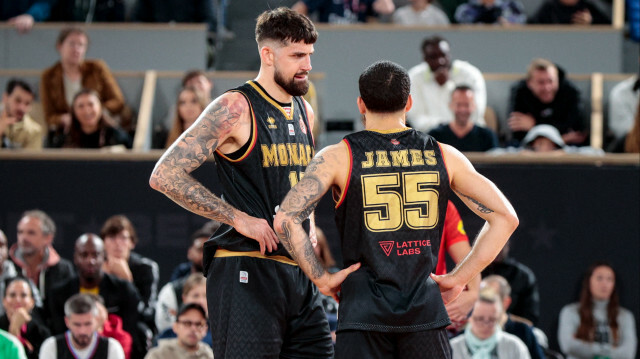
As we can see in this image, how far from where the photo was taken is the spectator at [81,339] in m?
7.72

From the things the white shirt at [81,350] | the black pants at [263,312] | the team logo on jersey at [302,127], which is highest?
the team logo on jersey at [302,127]

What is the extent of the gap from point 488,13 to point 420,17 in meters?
0.80

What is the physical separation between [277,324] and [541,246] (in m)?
4.77

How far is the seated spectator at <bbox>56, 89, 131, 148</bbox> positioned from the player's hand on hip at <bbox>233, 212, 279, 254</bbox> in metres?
5.37

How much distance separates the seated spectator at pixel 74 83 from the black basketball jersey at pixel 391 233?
660 cm

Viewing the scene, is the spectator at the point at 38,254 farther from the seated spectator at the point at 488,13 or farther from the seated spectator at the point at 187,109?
Result: the seated spectator at the point at 488,13

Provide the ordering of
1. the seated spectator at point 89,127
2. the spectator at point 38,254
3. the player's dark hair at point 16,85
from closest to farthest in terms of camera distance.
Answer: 1. the spectator at point 38,254
2. the seated spectator at point 89,127
3. the player's dark hair at point 16,85

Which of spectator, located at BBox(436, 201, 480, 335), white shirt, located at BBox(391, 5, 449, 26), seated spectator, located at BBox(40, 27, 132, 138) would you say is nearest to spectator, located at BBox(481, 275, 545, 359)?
spectator, located at BBox(436, 201, 480, 335)

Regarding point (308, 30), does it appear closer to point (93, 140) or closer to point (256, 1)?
point (93, 140)

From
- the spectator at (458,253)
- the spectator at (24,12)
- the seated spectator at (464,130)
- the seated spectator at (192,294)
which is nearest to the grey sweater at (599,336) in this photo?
the seated spectator at (464,130)

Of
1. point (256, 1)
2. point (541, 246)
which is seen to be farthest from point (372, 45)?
point (541, 246)

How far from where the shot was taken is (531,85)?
1043 cm

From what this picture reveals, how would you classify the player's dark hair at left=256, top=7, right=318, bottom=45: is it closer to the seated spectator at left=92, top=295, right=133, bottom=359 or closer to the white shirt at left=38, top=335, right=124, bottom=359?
the white shirt at left=38, top=335, right=124, bottom=359

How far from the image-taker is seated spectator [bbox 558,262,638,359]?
28.6 ft
